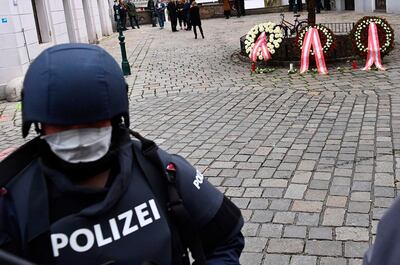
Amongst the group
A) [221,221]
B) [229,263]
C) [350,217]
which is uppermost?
[221,221]

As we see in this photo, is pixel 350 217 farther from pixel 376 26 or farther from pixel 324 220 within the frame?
pixel 376 26

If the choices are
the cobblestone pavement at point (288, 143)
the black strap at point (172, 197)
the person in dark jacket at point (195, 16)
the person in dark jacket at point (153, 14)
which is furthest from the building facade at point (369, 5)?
the black strap at point (172, 197)

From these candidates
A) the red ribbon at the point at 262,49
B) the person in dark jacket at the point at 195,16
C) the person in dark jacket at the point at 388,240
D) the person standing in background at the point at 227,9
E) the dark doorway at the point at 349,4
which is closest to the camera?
the person in dark jacket at the point at 388,240

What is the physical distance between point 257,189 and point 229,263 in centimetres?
347

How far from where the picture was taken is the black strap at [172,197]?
1.62 m

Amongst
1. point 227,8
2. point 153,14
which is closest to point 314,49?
point 227,8

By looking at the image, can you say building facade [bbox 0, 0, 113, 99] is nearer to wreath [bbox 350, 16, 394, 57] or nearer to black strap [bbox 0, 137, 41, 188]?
wreath [bbox 350, 16, 394, 57]

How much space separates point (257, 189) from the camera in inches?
206

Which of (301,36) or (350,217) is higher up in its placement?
(301,36)

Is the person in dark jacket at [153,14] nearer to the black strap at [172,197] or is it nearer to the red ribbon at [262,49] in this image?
the red ribbon at [262,49]

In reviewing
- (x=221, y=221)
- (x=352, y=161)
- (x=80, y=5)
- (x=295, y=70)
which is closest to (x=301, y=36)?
(x=295, y=70)

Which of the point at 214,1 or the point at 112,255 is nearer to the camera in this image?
the point at 112,255

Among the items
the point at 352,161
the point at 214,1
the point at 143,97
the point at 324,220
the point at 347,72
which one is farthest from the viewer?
the point at 214,1

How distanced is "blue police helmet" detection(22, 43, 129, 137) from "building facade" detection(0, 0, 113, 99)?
11.3 meters
